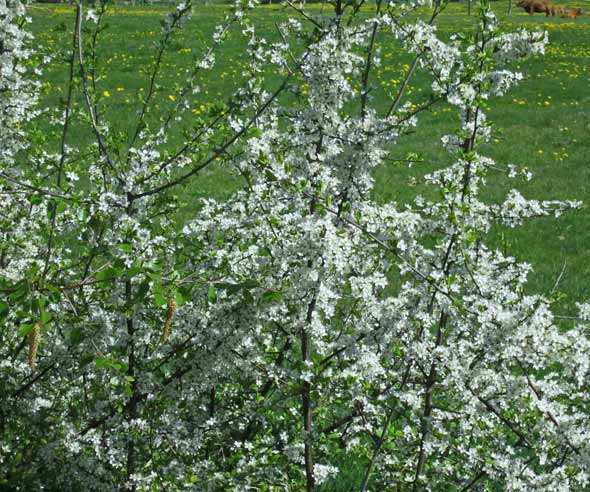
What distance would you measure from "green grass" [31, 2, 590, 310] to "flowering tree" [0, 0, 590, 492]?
1.00ft

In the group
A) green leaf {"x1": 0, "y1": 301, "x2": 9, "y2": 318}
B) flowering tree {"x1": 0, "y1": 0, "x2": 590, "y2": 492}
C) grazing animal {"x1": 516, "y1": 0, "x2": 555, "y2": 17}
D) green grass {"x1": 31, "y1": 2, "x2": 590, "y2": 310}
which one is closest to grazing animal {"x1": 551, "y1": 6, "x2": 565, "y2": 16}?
grazing animal {"x1": 516, "y1": 0, "x2": 555, "y2": 17}

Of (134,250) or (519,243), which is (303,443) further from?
(519,243)

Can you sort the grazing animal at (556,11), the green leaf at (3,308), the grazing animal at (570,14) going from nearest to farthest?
the green leaf at (3,308) < the grazing animal at (570,14) < the grazing animal at (556,11)

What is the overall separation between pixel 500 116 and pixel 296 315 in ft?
45.5

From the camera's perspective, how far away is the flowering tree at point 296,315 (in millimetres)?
2867

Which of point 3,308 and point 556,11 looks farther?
point 556,11

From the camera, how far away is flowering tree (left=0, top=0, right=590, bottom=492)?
287cm

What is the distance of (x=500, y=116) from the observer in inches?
623

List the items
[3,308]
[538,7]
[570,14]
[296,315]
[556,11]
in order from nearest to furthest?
1. [3,308]
2. [296,315]
3. [570,14]
4. [556,11]
5. [538,7]

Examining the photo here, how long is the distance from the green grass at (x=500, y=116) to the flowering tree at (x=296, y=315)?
12.0 inches

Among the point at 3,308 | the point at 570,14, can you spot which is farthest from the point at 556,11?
the point at 3,308

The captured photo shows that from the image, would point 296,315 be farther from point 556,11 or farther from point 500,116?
point 556,11

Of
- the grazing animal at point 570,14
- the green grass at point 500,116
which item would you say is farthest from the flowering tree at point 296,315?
the grazing animal at point 570,14

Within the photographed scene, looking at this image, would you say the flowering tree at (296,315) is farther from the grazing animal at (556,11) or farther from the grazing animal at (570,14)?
the grazing animal at (556,11)
